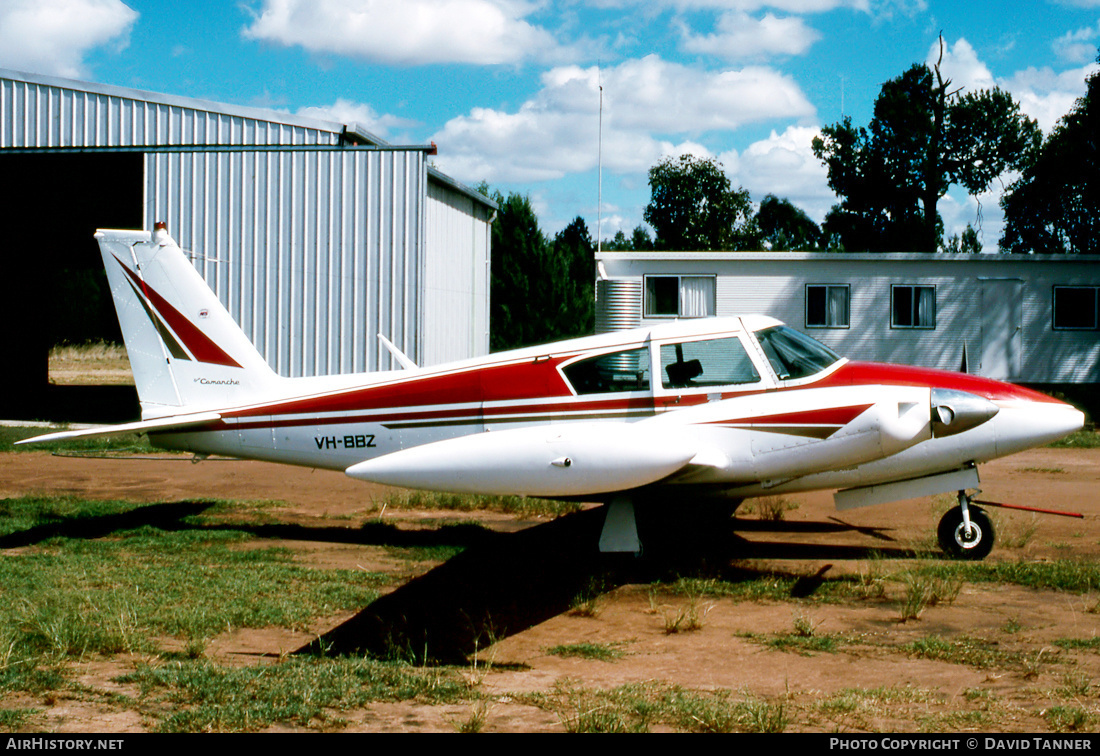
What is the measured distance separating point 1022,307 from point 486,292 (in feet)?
46.8

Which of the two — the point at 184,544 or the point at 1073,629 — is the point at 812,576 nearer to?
the point at 1073,629

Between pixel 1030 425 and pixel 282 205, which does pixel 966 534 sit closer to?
pixel 1030 425

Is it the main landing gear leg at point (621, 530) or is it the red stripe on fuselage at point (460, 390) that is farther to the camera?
the red stripe on fuselage at point (460, 390)

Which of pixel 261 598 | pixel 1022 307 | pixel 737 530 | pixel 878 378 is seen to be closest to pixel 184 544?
pixel 261 598

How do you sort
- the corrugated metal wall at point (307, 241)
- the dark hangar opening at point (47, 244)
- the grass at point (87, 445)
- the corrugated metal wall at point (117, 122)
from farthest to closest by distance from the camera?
the dark hangar opening at point (47, 244) < the corrugated metal wall at point (117, 122) < the corrugated metal wall at point (307, 241) < the grass at point (87, 445)

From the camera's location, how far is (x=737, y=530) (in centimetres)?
1062

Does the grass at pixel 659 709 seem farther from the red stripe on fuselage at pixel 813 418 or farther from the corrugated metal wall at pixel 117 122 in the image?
the corrugated metal wall at pixel 117 122

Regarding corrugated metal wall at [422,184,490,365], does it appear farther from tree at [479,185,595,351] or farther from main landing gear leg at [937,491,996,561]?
tree at [479,185,595,351]

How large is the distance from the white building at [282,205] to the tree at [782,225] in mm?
50573

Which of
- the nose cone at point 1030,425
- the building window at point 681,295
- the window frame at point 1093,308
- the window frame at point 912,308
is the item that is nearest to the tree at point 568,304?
the building window at point 681,295

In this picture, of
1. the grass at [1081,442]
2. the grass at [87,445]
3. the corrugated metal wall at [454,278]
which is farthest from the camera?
the corrugated metal wall at [454,278]

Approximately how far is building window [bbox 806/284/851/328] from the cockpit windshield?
16.0 m

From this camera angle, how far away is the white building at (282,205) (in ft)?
57.6

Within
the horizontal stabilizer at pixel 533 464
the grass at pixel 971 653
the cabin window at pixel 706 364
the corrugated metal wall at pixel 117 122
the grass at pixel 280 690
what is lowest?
the grass at pixel 280 690
